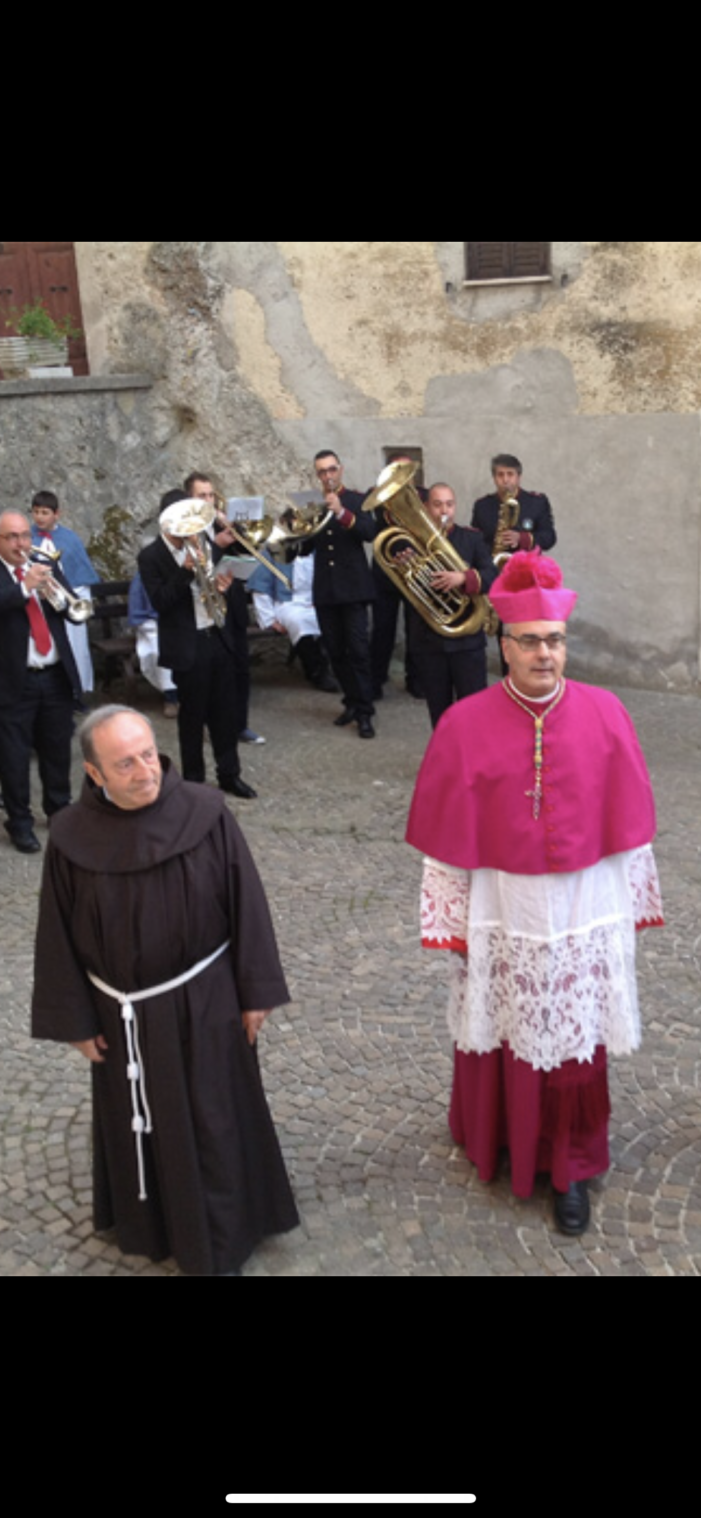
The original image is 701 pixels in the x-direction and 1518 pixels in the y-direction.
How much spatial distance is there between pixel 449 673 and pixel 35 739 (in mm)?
2619

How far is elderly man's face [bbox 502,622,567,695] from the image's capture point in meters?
3.73

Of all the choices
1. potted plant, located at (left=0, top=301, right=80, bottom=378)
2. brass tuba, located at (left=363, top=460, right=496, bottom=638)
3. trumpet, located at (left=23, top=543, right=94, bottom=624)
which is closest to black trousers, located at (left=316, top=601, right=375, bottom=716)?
brass tuba, located at (left=363, top=460, right=496, bottom=638)

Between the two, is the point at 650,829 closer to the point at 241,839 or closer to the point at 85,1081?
the point at 241,839

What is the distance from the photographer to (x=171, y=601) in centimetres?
764

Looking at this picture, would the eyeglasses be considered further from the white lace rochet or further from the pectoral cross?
the white lace rochet

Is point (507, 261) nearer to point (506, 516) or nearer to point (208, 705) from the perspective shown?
point (506, 516)

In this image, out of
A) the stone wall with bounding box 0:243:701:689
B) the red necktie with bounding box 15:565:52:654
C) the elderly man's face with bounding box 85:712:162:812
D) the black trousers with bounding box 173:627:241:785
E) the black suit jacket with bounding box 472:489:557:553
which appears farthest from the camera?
the stone wall with bounding box 0:243:701:689

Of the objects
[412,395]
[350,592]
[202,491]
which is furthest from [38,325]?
[202,491]

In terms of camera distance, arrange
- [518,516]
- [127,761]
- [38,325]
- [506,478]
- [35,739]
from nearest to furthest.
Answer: [127,761] → [35,739] → [506,478] → [518,516] → [38,325]

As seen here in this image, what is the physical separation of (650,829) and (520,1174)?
3.99ft

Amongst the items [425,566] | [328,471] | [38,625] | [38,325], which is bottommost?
[38,625]

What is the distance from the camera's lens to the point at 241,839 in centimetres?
376

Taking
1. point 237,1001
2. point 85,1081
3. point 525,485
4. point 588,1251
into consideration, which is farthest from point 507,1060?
point 525,485

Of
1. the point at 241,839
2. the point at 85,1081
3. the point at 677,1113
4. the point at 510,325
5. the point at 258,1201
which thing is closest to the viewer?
the point at 241,839
